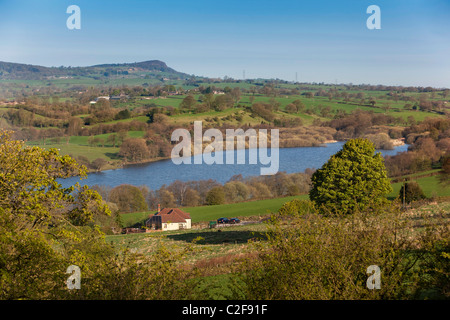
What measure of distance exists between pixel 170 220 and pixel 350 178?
1759 cm

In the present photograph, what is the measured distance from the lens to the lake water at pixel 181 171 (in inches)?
2216

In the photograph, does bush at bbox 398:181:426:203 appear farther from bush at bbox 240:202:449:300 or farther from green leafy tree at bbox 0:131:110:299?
green leafy tree at bbox 0:131:110:299

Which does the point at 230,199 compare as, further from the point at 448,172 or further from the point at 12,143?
the point at 12,143

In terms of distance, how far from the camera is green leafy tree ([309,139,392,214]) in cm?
1977

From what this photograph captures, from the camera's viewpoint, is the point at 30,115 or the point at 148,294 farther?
the point at 30,115

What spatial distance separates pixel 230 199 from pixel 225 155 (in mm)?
28549

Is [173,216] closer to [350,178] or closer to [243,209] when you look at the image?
[243,209]

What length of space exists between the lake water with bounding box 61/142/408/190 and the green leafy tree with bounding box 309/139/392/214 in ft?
113

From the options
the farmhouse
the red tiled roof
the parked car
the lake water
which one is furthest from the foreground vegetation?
the lake water

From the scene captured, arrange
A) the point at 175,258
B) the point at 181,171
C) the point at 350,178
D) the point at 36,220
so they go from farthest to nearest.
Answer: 1. the point at 181,171
2. the point at 350,178
3. the point at 36,220
4. the point at 175,258

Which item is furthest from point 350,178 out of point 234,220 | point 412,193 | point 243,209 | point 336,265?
point 243,209

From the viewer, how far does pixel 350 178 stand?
2058 centimetres
